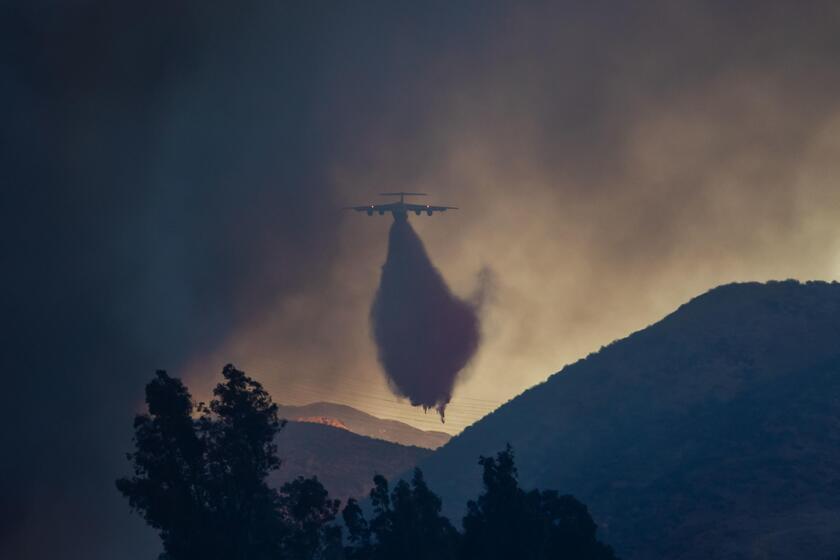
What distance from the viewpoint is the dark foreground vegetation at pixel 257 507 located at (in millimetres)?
98188

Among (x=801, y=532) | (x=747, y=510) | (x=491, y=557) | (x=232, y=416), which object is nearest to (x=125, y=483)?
(x=232, y=416)

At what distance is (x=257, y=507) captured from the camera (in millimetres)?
102375

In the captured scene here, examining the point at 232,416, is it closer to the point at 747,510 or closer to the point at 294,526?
the point at 294,526

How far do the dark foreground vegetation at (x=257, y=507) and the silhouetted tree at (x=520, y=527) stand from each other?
3.7 inches

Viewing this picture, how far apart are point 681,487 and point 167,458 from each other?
345 feet

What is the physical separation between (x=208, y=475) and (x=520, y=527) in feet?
84.9

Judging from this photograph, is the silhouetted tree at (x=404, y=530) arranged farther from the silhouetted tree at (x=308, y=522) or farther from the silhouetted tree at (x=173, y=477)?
the silhouetted tree at (x=173, y=477)

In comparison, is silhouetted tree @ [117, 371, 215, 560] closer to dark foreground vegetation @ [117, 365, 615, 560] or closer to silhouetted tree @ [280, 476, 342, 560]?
dark foreground vegetation @ [117, 365, 615, 560]

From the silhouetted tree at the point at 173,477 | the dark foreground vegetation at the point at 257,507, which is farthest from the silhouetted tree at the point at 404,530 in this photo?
the silhouetted tree at the point at 173,477

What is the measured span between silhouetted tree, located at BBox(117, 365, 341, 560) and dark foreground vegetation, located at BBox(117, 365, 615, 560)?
76 mm

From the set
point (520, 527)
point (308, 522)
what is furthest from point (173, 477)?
point (520, 527)

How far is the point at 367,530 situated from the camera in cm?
10712

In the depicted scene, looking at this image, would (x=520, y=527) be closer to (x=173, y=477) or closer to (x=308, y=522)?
(x=308, y=522)

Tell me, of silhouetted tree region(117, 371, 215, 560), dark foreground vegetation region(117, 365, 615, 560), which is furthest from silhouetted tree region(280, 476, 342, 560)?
silhouetted tree region(117, 371, 215, 560)
